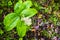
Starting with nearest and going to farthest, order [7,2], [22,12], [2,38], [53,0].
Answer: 1. [22,12]
2. [2,38]
3. [7,2]
4. [53,0]

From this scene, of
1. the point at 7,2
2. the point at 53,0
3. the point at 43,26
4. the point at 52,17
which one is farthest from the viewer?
the point at 53,0

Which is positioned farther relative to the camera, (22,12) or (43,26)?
(43,26)

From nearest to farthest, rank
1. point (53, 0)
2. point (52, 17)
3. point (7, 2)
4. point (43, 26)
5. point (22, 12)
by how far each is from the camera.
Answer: point (22, 12)
point (7, 2)
point (43, 26)
point (52, 17)
point (53, 0)

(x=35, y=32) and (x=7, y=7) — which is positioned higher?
(x=7, y=7)

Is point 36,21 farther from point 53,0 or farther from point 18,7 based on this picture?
point 18,7

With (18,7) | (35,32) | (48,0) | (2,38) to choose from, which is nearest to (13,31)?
(2,38)

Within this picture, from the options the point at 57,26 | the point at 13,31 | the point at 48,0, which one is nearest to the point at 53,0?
the point at 48,0

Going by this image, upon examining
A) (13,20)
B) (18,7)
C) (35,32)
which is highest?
→ (18,7)

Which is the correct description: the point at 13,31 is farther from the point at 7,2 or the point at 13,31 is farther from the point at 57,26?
the point at 57,26

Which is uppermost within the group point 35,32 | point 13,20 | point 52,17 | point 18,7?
point 18,7
